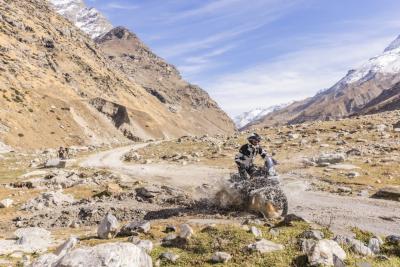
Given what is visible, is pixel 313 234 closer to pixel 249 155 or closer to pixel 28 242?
pixel 249 155

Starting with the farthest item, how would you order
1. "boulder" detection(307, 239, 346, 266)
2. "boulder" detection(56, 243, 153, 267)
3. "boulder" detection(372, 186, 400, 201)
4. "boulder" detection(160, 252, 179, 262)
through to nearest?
"boulder" detection(372, 186, 400, 201), "boulder" detection(160, 252, 179, 262), "boulder" detection(307, 239, 346, 266), "boulder" detection(56, 243, 153, 267)

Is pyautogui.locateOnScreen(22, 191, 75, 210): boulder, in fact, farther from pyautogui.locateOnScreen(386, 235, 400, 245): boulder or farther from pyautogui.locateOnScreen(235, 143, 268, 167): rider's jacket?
pyautogui.locateOnScreen(386, 235, 400, 245): boulder

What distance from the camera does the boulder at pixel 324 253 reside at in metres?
10.6

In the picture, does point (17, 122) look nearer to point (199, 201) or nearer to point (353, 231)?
point (199, 201)

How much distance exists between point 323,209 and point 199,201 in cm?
552

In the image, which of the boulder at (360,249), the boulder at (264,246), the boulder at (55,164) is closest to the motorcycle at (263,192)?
the boulder at (264,246)

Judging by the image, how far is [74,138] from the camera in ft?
312

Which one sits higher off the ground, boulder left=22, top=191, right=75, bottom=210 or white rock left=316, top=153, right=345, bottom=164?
white rock left=316, top=153, right=345, bottom=164

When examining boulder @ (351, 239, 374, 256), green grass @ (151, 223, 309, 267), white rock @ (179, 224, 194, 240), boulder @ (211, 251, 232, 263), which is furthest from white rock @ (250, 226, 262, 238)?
boulder @ (351, 239, 374, 256)

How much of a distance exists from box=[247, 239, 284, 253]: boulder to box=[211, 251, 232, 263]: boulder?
0.64m

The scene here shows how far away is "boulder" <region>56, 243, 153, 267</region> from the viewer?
396 inches

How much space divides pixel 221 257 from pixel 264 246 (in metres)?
1.18

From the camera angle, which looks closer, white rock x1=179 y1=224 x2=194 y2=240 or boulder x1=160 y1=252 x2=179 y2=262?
boulder x1=160 y1=252 x2=179 y2=262

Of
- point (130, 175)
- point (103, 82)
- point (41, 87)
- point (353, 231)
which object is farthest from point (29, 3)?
point (353, 231)
